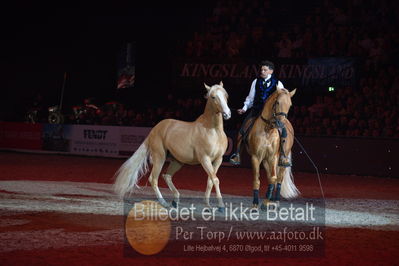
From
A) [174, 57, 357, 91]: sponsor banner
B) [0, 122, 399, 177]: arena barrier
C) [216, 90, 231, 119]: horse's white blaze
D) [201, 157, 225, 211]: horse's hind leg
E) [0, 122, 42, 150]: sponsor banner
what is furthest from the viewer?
[0, 122, 42, 150]: sponsor banner

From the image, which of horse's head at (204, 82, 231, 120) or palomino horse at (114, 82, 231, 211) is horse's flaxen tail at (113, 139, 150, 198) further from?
horse's head at (204, 82, 231, 120)

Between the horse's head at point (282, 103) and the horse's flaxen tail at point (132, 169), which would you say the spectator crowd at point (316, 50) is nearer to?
the horse's head at point (282, 103)

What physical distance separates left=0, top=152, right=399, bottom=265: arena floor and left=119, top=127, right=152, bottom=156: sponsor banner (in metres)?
4.34

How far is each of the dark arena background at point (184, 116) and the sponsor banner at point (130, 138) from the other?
52 mm

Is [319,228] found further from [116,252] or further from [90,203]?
[90,203]

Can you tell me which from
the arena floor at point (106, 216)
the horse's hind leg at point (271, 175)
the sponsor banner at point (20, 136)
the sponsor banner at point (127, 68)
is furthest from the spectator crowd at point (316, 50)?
the horse's hind leg at point (271, 175)

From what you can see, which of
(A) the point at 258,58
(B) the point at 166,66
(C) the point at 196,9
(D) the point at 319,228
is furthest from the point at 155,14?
(D) the point at 319,228

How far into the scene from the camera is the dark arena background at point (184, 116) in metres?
7.28

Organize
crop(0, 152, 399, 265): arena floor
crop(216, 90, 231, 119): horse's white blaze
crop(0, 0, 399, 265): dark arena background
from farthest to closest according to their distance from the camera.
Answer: crop(216, 90, 231, 119): horse's white blaze, crop(0, 0, 399, 265): dark arena background, crop(0, 152, 399, 265): arena floor

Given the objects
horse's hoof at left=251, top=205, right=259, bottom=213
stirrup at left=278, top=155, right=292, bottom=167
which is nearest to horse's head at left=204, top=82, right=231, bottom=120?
stirrup at left=278, top=155, right=292, bottom=167

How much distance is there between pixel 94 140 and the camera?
23547mm

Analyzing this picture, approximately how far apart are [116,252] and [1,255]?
48.1 inches

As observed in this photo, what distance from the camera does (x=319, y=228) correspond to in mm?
8359

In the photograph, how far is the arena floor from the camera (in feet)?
21.2
